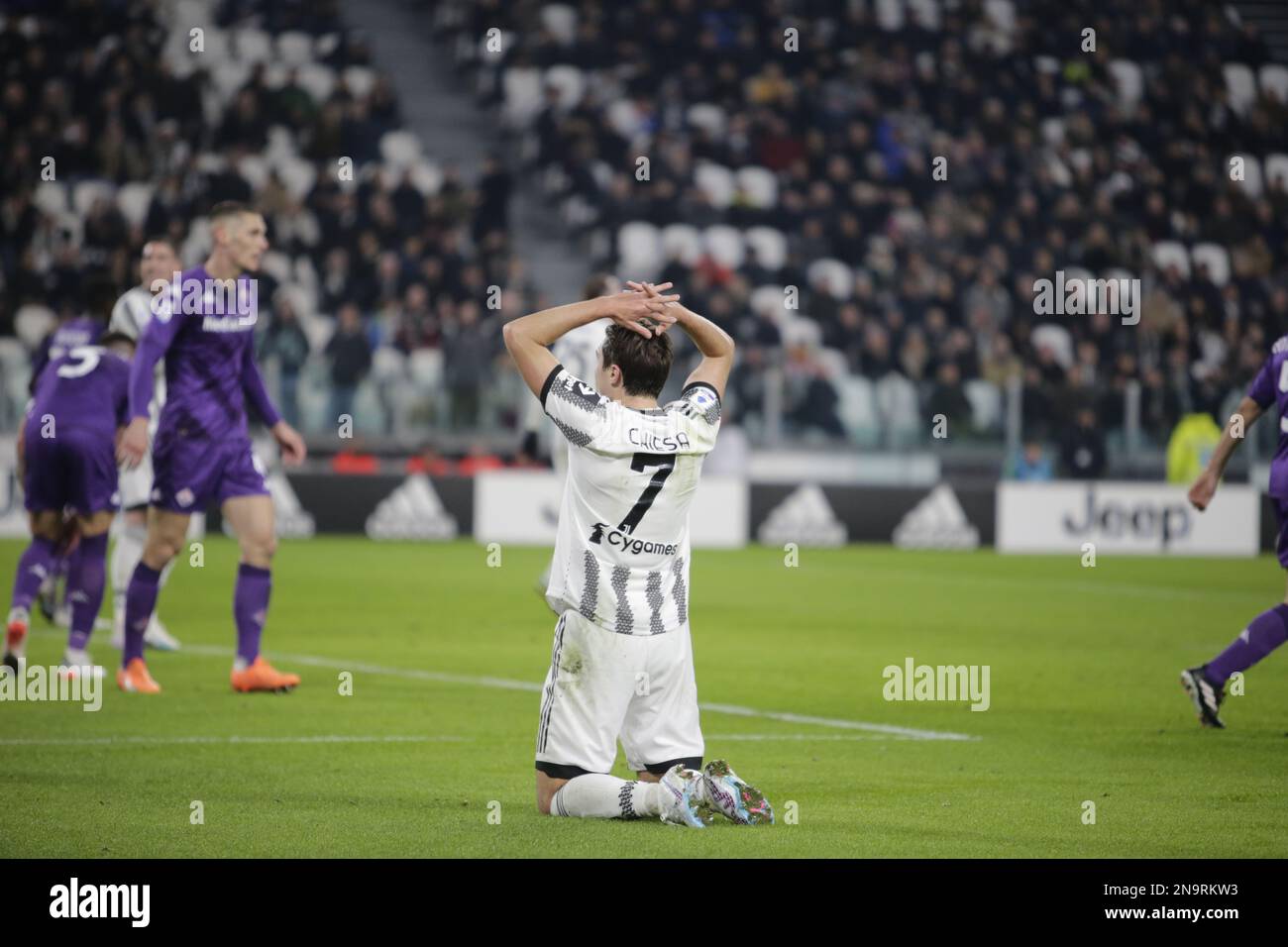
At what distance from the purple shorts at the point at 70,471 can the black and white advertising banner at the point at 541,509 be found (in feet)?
38.7

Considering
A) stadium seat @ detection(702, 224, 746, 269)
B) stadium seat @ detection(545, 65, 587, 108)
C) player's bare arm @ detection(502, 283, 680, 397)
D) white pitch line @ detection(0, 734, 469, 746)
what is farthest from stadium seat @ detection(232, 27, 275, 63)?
player's bare arm @ detection(502, 283, 680, 397)

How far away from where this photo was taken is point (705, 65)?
97.8ft

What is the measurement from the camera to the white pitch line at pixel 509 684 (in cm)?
921

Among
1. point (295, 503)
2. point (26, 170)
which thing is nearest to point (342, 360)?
point (295, 503)

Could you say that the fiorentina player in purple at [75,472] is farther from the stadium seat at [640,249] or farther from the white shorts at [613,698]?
the stadium seat at [640,249]

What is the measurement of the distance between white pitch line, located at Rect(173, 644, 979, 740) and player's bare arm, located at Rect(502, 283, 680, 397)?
328 centimetres

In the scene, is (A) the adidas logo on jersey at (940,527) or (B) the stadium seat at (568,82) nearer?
(A) the adidas logo on jersey at (940,527)

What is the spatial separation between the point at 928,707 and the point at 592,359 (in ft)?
11.7

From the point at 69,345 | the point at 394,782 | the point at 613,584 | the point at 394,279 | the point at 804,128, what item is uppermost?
the point at 804,128

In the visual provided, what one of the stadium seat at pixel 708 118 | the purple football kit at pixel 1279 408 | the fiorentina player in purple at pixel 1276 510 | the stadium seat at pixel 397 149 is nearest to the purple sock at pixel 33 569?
the fiorentina player in purple at pixel 1276 510

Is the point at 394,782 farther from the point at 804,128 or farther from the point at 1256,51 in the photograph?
the point at 1256,51

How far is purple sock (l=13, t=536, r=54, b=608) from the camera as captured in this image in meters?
10.7

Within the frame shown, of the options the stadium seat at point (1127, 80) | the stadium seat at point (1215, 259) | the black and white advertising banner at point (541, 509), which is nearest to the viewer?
the black and white advertising banner at point (541, 509)

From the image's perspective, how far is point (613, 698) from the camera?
258 inches
